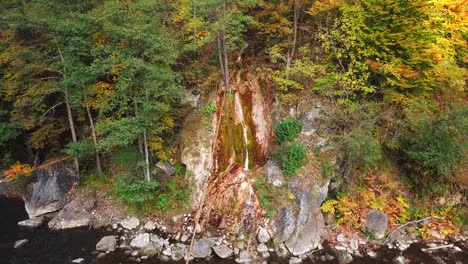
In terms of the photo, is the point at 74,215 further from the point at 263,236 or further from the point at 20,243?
the point at 263,236

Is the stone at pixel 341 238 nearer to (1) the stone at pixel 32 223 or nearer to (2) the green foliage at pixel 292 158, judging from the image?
(2) the green foliage at pixel 292 158

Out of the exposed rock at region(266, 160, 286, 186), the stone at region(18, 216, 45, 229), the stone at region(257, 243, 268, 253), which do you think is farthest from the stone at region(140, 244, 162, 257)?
the stone at region(18, 216, 45, 229)

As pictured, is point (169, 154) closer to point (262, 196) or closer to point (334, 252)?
point (262, 196)

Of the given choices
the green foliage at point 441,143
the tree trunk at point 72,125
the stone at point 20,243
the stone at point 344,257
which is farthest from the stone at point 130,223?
the green foliage at point 441,143

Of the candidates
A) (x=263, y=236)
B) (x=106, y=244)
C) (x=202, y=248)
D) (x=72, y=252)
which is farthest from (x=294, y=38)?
(x=72, y=252)

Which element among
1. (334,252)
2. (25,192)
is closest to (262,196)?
(334,252)

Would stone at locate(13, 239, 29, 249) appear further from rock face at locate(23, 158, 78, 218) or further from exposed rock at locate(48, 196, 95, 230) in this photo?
rock face at locate(23, 158, 78, 218)
